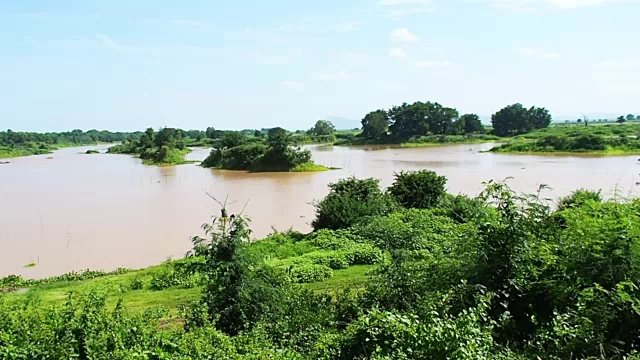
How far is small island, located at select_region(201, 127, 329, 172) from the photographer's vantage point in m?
43.9

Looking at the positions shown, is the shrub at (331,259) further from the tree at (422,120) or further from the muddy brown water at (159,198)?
the tree at (422,120)

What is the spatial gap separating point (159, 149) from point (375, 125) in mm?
35424

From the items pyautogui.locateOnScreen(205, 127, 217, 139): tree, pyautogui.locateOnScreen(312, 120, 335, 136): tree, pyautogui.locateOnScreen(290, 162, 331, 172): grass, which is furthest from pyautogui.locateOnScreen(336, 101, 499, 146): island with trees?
pyautogui.locateOnScreen(205, 127, 217, 139): tree

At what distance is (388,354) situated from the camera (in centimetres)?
395

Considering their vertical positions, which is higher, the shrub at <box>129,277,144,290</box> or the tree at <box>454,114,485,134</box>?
the tree at <box>454,114,485,134</box>

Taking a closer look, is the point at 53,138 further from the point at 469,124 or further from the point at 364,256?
the point at 364,256

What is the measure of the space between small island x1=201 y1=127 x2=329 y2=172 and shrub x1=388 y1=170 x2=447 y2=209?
2557 cm

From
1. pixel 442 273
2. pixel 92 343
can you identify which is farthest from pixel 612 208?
pixel 92 343

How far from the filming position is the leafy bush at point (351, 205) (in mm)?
15953

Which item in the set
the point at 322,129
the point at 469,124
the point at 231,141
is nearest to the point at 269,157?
the point at 231,141

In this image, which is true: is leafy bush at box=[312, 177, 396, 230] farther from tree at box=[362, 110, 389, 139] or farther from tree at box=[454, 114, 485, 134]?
tree at box=[454, 114, 485, 134]

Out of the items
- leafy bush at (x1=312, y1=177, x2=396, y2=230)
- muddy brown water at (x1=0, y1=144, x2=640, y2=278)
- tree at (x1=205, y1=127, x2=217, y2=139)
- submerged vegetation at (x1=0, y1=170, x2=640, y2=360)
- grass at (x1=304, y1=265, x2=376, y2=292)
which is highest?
tree at (x1=205, y1=127, x2=217, y2=139)

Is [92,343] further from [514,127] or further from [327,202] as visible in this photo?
[514,127]

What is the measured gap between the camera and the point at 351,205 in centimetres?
1620
